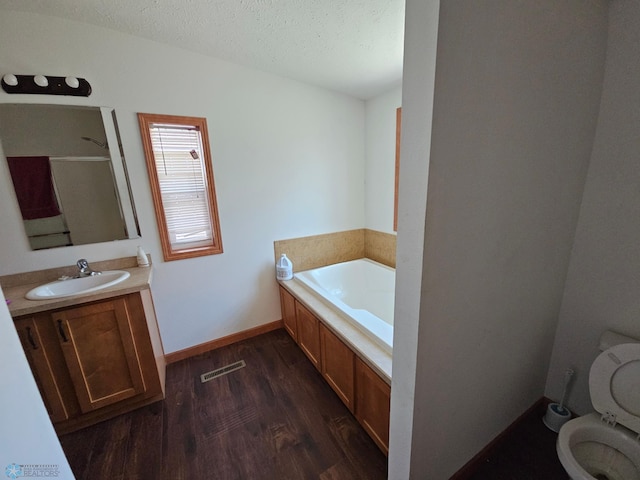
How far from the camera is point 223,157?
80.5 inches

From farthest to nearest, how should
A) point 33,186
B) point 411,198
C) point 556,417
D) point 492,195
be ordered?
1. point 33,186
2. point 556,417
3. point 492,195
4. point 411,198

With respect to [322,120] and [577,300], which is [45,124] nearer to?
[322,120]

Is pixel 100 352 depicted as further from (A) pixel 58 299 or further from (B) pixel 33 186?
(B) pixel 33 186

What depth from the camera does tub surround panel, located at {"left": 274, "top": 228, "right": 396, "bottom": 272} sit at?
2547mm

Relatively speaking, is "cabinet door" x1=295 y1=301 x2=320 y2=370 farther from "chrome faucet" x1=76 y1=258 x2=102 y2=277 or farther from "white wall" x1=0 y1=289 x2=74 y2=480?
"chrome faucet" x1=76 y1=258 x2=102 y2=277

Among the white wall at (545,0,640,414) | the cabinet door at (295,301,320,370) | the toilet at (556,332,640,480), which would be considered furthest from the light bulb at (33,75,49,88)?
the toilet at (556,332,640,480)

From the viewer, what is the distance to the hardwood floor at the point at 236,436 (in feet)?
4.34

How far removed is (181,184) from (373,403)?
206 cm

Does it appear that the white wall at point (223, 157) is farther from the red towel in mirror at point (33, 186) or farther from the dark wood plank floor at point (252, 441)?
the dark wood plank floor at point (252, 441)

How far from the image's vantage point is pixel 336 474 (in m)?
1.29

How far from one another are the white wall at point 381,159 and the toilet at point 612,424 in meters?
1.71

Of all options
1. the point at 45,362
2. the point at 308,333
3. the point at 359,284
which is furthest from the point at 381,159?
the point at 45,362

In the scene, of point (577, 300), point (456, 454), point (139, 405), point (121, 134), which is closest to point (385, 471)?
point (456, 454)

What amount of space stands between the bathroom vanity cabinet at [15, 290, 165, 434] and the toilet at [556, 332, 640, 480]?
2296mm
